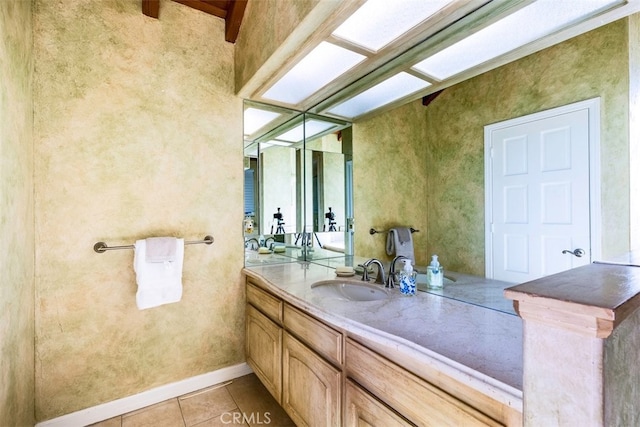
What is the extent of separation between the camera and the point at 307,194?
8.16 ft

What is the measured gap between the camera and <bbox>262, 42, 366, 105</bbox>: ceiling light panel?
1.59 metres

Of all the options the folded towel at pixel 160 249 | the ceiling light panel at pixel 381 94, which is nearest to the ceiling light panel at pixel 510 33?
the ceiling light panel at pixel 381 94

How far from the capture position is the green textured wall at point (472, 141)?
89 cm

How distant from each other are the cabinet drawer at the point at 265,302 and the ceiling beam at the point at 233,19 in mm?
1809

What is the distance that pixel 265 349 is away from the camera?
72.5 inches

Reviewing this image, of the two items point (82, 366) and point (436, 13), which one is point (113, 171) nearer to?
point (82, 366)

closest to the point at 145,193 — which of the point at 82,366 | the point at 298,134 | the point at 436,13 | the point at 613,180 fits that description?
the point at 82,366

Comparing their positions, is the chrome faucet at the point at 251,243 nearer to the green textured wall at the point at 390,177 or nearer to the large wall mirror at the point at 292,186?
the large wall mirror at the point at 292,186

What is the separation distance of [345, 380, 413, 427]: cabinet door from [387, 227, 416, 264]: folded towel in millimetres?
668

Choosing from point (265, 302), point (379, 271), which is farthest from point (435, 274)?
point (265, 302)

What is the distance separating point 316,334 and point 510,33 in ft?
5.05

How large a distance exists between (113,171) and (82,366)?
46.5 inches

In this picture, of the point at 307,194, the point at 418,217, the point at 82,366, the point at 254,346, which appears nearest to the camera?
the point at 418,217

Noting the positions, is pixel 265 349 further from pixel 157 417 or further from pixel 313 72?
pixel 313 72
